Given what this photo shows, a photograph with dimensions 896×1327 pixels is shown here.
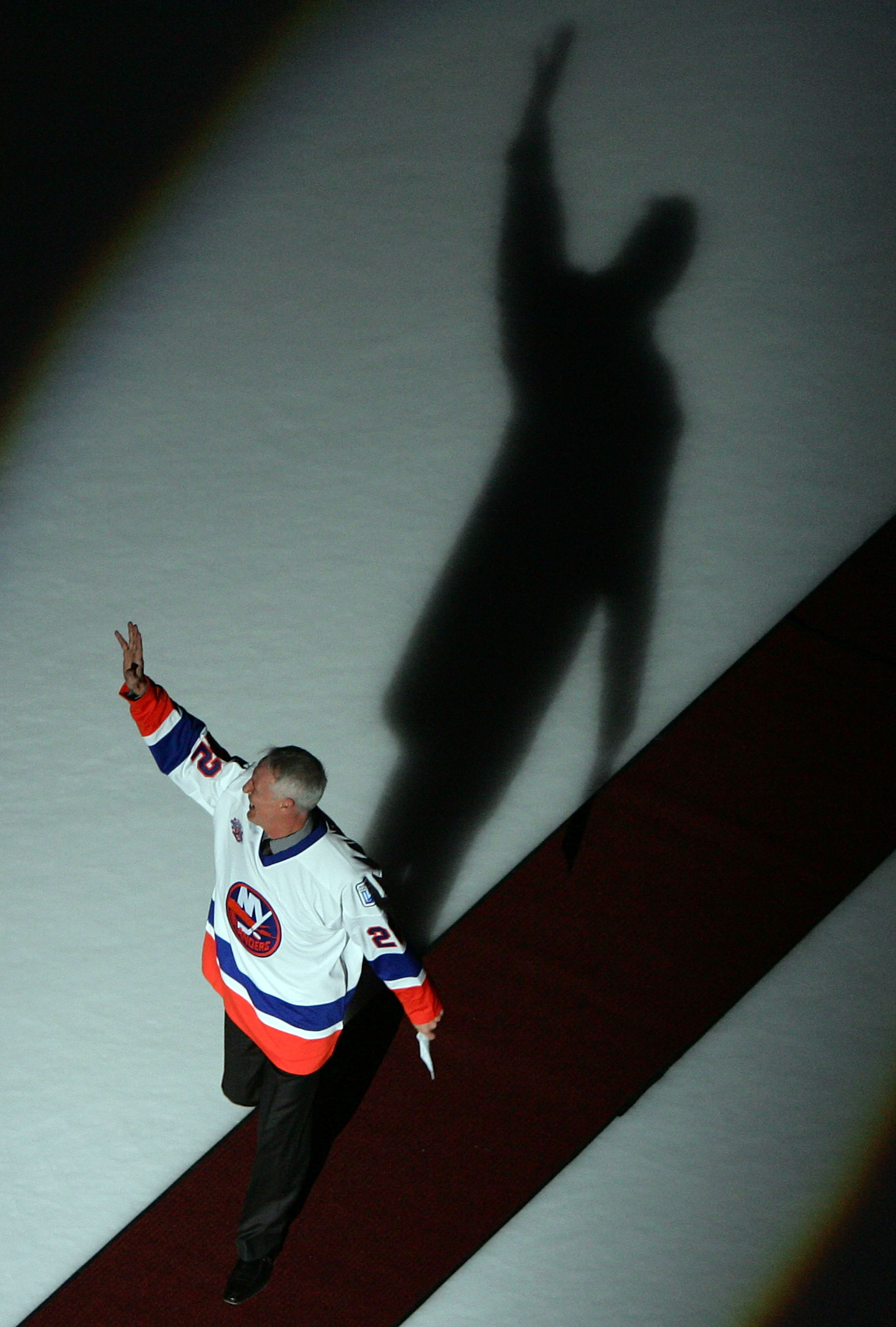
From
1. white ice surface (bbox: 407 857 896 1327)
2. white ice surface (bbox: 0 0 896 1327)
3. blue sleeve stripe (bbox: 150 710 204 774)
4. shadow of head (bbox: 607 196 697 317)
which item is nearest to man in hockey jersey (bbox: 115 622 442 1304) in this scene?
blue sleeve stripe (bbox: 150 710 204 774)

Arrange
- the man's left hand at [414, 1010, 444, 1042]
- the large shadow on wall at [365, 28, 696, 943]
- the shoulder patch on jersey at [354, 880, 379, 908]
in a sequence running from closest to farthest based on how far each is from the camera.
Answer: the shoulder patch on jersey at [354, 880, 379, 908] → the man's left hand at [414, 1010, 444, 1042] → the large shadow on wall at [365, 28, 696, 943]

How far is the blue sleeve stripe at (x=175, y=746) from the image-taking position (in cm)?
214

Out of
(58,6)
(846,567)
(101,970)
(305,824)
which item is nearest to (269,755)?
(305,824)

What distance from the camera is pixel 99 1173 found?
97.0 inches

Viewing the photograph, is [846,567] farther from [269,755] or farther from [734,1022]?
[269,755]

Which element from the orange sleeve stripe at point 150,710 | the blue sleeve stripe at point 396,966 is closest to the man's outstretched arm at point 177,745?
the orange sleeve stripe at point 150,710

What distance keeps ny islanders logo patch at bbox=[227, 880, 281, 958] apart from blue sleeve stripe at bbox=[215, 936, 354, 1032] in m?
0.08

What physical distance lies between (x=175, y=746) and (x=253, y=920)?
36 centimetres

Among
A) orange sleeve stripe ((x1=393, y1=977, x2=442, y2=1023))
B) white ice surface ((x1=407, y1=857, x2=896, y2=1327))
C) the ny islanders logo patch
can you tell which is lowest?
white ice surface ((x1=407, y1=857, x2=896, y2=1327))

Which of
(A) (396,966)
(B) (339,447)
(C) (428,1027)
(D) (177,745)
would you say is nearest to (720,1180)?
(C) (428,1027)

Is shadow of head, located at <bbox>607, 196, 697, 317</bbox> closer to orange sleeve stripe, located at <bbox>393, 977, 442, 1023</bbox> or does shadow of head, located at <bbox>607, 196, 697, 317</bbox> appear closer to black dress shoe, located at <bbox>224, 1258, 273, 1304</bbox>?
orange sleeve stripe, located at <bbox>393, 977, 442, 1023</bbox>

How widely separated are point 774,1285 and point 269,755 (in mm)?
1522

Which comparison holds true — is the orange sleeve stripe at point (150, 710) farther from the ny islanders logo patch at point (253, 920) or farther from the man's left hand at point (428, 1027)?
the man's left hand at point (428, 1027)

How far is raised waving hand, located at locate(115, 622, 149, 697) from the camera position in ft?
Result: 7.02
